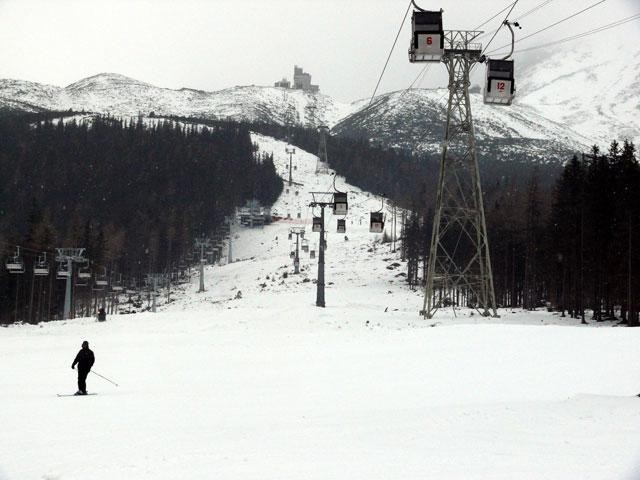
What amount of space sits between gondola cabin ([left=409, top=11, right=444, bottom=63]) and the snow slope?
9873 millimetres

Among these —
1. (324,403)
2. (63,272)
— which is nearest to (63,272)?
(63,272)

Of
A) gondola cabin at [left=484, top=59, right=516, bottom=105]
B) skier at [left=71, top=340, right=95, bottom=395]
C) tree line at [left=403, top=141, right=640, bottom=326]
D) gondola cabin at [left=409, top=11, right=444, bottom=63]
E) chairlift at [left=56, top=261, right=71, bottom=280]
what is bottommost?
skier at [left=71, top=340, right=95, bottom=395]

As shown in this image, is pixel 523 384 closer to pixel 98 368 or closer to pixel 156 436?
pixel 156 436

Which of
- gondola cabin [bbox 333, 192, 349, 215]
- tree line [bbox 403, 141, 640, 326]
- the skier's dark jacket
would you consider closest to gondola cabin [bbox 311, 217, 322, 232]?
gondola cabin [bbox 333, 192, 349, 215]

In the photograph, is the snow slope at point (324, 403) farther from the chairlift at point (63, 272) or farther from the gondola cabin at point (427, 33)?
the chairlift at point (63, 272)

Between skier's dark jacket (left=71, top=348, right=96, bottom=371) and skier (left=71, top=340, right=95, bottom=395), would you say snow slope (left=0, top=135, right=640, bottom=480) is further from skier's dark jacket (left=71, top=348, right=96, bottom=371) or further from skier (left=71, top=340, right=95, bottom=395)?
skier's dark jacket (left=71, top=348, right=96, bottom=371)

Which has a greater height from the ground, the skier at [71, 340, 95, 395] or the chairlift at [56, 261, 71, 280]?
the chairlift at [56, 261, 71, 280]

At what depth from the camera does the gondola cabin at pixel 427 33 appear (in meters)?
18.7

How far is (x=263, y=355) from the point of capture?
23.6m

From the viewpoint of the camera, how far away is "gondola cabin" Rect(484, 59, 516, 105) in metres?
20.2

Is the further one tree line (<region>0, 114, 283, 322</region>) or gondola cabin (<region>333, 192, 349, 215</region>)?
tree line (<region>0, 114, 283, 322</region>)

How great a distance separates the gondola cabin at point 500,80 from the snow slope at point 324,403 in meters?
8.57

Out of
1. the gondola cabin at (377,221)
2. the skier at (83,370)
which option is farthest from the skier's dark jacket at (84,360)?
the gondola cabin at (377,221)

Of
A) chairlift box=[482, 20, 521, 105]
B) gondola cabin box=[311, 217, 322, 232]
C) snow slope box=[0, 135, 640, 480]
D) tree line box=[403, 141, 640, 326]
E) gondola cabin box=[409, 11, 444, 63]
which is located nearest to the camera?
snow slope box=[0, 135, 640, 480]
